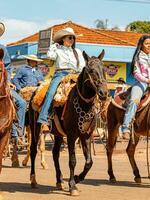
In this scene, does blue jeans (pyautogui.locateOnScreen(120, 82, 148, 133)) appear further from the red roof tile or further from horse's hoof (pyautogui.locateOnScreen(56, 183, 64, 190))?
the red roof tile

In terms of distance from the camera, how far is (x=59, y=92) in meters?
10.8

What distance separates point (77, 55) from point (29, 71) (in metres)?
4.95

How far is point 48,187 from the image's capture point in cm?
1134

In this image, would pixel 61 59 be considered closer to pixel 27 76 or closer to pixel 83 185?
pixel 83 185

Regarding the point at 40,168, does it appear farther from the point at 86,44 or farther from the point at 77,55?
the point at 86,44

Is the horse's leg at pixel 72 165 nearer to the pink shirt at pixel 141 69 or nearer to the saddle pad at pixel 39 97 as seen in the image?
the saddle pad at pixel 39 97

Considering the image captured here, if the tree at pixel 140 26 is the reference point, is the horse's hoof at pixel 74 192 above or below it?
below

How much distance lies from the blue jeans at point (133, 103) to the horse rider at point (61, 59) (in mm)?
1163

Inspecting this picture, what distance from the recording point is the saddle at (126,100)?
37.2ft

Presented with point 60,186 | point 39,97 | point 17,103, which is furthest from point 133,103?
point 17,103

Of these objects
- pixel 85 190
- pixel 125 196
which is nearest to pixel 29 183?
pixel 85 190

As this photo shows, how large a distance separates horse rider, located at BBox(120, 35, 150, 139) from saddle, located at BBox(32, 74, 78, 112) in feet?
3.98

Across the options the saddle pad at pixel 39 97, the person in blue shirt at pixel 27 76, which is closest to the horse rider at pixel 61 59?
the saddle pad at pixel 39 97

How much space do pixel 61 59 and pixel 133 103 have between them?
1.65 m
